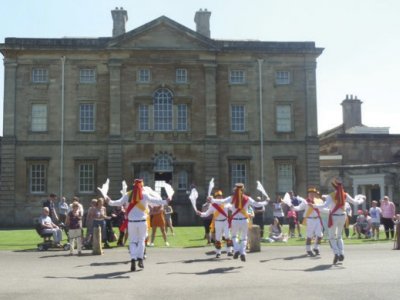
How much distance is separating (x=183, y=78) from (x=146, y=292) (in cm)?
2991

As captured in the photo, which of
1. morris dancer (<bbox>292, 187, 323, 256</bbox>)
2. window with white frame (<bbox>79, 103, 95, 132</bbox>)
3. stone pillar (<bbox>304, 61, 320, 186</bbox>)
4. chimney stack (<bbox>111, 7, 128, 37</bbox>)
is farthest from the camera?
chimney stack (<bbox>111, 7, 128, 37</bbox>)

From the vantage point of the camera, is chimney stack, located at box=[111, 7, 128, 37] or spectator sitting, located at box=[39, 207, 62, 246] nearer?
spectator sitting, located at box=[39, 207, 62, 246]

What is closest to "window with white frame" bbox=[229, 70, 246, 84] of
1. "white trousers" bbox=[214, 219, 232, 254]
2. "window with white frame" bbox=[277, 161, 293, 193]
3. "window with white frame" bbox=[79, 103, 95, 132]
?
"window with white frame" bbox=[277, 161, 293, 193]

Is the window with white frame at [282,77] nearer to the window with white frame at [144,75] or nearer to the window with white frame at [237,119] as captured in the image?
the window with white frame at [237,119]

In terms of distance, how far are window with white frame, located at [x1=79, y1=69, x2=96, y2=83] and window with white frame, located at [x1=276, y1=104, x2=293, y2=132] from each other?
13.3m

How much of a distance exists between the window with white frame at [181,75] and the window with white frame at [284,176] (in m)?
8.99

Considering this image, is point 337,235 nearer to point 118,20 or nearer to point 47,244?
point 47,244

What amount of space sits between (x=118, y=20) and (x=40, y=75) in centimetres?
727

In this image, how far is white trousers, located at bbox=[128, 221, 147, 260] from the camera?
13766 millimetres

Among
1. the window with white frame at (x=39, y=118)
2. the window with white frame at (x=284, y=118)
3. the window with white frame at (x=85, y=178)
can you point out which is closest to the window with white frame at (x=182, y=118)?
the window with white frame at (x=284, y=118)

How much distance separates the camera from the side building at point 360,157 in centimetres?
4219

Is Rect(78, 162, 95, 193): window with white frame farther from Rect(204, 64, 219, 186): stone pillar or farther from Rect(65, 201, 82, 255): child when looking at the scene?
Rect(65, 201, 82, 255): child

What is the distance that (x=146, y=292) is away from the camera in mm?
10516

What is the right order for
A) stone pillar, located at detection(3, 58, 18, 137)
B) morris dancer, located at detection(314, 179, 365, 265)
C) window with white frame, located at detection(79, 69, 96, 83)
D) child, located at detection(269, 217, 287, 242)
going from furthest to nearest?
window with white frame, located at detection(79, 69, 96, 83) → stone pillar, located at detection(3, 58, 18, 137) → child, located at detection(269, 217, 287, 242) → morris dancer, located at detection(314, 179, 365, 265)
